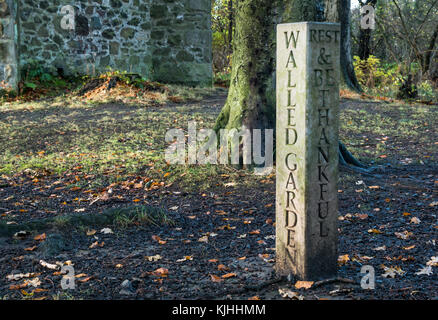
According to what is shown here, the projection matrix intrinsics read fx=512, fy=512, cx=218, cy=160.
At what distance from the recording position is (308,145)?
9.42 feet

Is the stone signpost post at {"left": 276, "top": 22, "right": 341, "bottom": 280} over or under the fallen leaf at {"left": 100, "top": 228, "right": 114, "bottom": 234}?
over

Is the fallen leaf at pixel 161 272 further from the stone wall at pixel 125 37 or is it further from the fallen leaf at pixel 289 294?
the stone wall at pixel 125 37

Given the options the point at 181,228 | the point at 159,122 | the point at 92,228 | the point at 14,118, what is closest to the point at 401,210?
the point at 181,228

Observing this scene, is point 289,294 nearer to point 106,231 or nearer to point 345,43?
point 106,231

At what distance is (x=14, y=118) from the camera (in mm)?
9008

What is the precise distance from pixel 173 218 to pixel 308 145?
205cm

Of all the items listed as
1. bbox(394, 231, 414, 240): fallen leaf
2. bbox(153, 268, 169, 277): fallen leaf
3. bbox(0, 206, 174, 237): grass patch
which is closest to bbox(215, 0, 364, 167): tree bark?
bbox(0, 206, 174, 237): grass patch

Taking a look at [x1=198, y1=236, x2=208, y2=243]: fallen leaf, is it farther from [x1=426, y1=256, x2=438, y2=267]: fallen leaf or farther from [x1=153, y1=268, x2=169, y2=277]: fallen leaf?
[x1=426, y1=256, x2=438, y2=267]: fallen leaf

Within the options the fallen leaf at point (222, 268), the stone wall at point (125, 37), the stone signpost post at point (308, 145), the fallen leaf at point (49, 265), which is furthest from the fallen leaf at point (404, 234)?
the stone wall at point (125, 37)

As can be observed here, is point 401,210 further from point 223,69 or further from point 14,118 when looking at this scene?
point 223,69

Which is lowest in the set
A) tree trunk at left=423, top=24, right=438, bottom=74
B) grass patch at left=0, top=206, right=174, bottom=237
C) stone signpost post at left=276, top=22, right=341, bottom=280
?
grass patch at left=0, top=206, right=174, bottom=237

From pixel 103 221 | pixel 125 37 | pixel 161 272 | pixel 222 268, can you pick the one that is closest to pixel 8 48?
pixel 125 37

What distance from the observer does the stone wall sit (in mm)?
11883

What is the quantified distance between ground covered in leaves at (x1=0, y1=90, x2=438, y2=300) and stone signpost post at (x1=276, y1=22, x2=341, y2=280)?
22 cm
